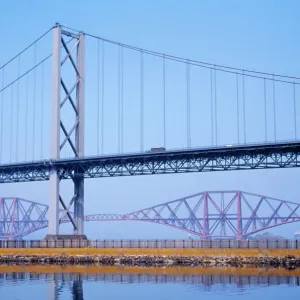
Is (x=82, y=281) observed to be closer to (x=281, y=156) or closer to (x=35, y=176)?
(x=281, y=156)

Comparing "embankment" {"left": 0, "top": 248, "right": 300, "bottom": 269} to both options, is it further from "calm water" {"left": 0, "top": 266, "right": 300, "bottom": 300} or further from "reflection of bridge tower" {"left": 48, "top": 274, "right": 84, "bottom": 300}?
"reflection of bridge tower" {"left": 48, "top": 274, "right": 84, "bottom": 300}

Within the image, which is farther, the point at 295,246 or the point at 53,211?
the point at 53,211

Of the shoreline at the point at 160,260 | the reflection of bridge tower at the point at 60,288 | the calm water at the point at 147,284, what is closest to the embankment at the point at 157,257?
the shoreline at the point at 160,260

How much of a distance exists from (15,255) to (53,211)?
25.9 ft

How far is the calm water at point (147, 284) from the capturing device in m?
41.3

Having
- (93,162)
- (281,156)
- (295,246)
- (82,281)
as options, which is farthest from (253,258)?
(93,162)

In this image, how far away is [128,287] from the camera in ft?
149

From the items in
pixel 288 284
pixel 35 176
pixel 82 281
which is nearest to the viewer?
pixel 288 284

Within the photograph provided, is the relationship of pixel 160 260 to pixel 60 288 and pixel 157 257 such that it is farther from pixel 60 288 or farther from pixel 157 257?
pixel 60 288

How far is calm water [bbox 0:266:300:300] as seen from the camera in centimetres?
4134

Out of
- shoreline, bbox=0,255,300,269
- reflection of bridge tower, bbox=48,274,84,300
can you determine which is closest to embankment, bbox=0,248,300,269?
shoreline, bbox=0,255,300,269

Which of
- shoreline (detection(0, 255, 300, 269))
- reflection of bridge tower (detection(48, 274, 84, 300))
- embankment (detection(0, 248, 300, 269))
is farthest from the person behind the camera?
embankment (detection(0, 248, 300, 269))

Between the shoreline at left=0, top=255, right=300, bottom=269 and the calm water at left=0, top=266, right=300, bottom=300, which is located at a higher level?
the shoreline at left=0, top=255, right=300, bottom=269

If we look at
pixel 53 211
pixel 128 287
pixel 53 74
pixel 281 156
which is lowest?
pixel 128 287
